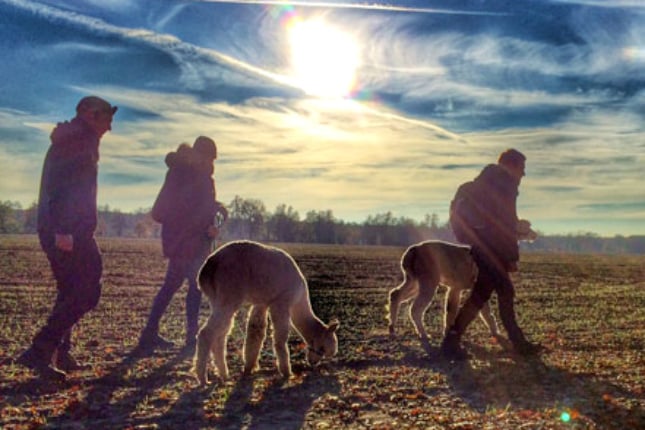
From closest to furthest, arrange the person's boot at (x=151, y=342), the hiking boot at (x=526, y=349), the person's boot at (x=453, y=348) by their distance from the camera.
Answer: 1. the person's boot at (x=453, y=348)
2. the hiking boot at (x=526, y=349)
3. the person's boot at (x=151, y=342)

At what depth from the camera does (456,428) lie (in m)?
5.43

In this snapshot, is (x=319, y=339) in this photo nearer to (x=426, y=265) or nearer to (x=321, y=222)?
(x=426, y=265)

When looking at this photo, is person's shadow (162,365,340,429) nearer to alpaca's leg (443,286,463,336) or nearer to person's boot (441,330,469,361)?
person's boot (441,330,469,361)

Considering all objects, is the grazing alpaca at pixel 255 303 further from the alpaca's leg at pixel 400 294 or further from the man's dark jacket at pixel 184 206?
the alpaca's leg at pixel 400 294

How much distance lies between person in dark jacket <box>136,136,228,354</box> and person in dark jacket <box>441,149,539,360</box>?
3.73 meters


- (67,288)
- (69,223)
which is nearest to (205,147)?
(69,223)

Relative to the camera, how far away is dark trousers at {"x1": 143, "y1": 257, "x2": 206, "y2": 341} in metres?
8.84

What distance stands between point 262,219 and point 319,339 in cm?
16673

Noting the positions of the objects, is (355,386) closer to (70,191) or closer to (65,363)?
(65,363)

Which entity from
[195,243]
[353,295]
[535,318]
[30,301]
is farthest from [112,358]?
[353,295]

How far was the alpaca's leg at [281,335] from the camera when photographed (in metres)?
7.31

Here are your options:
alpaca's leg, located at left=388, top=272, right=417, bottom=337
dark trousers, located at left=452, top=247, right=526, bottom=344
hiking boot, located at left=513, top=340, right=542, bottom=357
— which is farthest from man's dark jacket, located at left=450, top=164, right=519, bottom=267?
alpaca's leg, located at left=388, top=272, right=417, bottom=337

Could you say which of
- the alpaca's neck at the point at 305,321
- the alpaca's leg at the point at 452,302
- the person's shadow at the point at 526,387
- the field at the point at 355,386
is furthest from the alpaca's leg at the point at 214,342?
the alpaca's leg at the point at 452,302

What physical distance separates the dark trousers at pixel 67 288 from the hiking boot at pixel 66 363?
667mm
